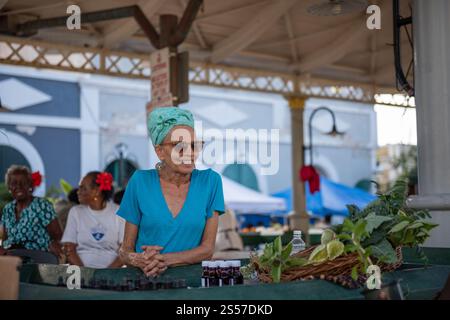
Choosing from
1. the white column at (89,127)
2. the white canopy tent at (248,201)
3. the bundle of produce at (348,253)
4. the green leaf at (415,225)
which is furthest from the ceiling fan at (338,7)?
the white column at (89,127)

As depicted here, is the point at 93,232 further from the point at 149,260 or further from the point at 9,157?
the point at 9,157

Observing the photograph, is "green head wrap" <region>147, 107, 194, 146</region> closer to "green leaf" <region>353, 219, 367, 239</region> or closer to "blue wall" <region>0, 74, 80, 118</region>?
"green leaf" <region>353, 219, 367, 239</region>

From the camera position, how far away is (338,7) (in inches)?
268

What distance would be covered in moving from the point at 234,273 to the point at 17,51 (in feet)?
26.1

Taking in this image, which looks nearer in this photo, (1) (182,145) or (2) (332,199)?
(1) (182,145)

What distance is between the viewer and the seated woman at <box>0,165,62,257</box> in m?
6.37

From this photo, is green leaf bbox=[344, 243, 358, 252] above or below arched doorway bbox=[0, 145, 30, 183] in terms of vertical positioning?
below

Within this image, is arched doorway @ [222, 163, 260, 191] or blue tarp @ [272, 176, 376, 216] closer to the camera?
blue tarp @ [272, 176, 376, 216]

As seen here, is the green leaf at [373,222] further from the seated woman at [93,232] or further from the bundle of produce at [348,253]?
the seated woman at [93,232]

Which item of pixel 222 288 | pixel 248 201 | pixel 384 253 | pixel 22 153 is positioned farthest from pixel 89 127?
pixel 222 288

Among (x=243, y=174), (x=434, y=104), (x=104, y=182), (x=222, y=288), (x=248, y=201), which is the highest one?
(x=243, y=174)

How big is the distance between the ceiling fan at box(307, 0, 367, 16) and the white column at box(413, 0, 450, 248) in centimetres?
225

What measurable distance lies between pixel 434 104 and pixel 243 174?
2269 cm
